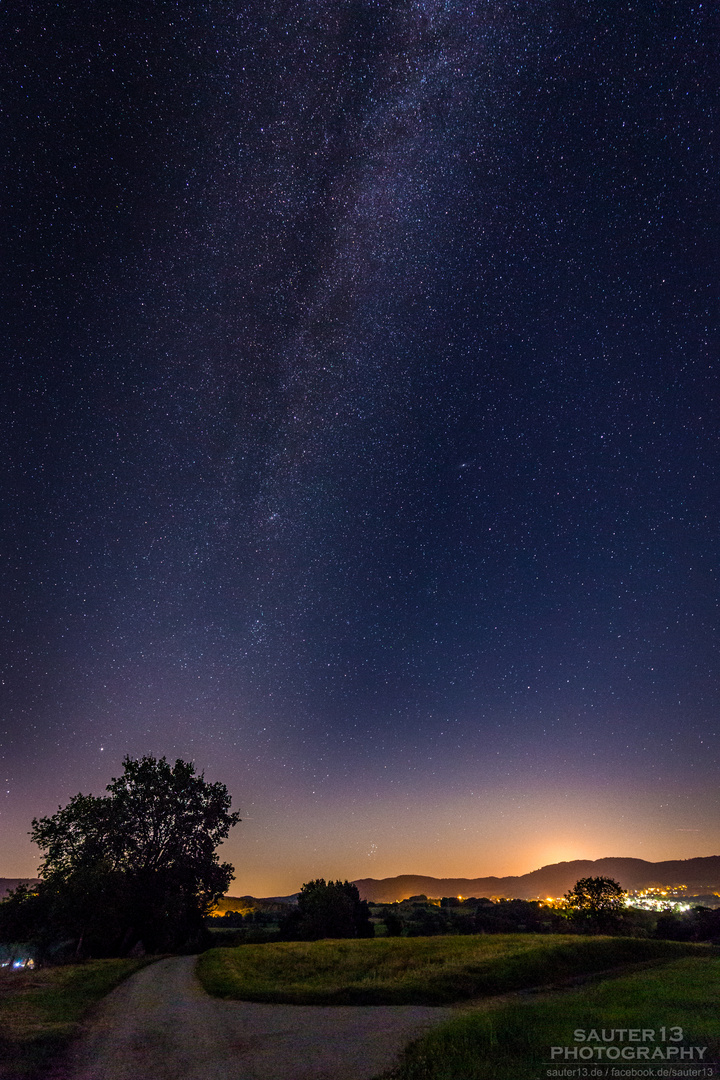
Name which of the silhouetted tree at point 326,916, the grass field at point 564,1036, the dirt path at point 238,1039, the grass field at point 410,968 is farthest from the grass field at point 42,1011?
the silhouetted tree at point 326,916

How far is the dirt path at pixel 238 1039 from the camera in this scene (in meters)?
8.45

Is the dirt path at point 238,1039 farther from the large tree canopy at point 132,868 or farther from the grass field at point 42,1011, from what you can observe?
the large tree canopy at point 132,868

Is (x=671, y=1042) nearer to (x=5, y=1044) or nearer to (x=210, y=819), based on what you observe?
(x=5, y=1044)

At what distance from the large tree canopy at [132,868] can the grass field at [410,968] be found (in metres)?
7.28

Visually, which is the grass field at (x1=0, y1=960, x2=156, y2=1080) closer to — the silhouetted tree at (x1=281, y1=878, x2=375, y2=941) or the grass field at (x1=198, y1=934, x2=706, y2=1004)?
the grass field at (x1=198, y1=934, x2=706, y2=1004)

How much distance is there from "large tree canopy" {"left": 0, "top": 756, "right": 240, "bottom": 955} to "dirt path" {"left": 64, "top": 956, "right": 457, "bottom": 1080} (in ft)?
58.7

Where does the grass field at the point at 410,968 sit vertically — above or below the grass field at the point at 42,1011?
below

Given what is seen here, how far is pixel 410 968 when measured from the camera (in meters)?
19.4

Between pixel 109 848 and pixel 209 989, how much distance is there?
66.6 ft

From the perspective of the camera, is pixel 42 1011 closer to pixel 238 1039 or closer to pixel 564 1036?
pixel 238 1039

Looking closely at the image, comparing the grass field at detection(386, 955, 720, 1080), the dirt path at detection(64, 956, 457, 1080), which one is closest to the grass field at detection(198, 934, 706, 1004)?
the dirt path at detection(64, 956, 457, 1080)

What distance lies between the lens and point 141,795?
3522cm

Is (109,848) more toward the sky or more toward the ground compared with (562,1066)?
more toward the sky

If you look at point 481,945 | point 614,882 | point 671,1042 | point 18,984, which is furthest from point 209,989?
point 614,882
